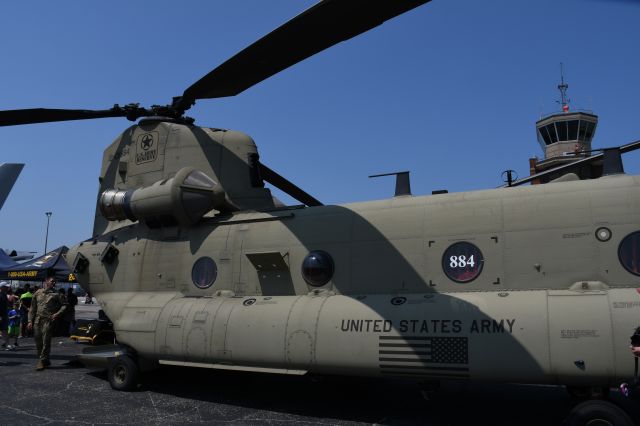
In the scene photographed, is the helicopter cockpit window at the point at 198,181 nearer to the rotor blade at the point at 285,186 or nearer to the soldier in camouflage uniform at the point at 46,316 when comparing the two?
the rotor blade at the point at 285,186

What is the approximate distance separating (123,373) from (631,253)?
27.4 ft

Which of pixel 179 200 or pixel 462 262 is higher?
pixel 179 200

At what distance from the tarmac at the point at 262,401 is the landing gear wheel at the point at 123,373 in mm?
140

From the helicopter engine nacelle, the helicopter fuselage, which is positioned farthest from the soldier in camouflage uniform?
the helicopter engine nacelle

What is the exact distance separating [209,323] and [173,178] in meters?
3.01

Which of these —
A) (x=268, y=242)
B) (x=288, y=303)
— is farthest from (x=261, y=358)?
(x=268, y=242)

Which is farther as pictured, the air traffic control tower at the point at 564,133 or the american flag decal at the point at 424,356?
the air traffic control tower at the point at 564,133

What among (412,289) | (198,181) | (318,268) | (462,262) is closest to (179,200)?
(198,181)

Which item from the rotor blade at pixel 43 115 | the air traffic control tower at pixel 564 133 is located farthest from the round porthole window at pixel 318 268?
the air traffic control tower at pixel 564 133

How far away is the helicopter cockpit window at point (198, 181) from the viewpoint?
30.7ft

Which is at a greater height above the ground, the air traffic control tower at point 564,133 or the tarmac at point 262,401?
the air traffic control tower at point 564,133

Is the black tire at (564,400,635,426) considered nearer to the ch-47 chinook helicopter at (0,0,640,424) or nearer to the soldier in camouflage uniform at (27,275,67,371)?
the ch-47 chinook helicopter at (0,0,640,424)

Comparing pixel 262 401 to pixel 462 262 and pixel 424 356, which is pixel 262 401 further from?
pixel 462 262

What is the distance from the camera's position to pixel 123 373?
29.2 feet
